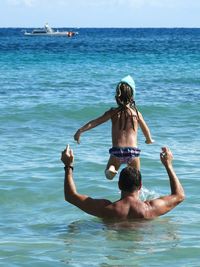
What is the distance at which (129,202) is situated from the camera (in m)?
7.14

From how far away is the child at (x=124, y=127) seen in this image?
26.0 ft

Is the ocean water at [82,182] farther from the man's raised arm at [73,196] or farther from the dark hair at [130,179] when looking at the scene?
the dark hair at [130,179]

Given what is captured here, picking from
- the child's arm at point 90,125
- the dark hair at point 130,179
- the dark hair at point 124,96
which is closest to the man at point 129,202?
the dark hair at point 130,179

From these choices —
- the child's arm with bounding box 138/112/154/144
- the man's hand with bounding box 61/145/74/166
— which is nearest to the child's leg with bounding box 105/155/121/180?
the child's arm with bounding box 138/112/154/144

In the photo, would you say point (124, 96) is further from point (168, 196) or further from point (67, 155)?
point (67, 155)

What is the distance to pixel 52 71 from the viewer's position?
33.0 metres

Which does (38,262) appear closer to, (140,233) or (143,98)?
(140,233)

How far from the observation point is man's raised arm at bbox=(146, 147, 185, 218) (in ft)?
21.2

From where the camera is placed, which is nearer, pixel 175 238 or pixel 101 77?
pixel 175 238

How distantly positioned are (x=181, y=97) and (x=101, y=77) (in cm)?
884

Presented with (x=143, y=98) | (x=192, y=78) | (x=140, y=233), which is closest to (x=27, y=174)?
(x=140, y=233)

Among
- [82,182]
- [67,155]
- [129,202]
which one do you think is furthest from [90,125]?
[82,182]

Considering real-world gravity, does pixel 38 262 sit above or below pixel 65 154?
below

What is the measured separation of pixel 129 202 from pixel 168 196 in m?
0.37
